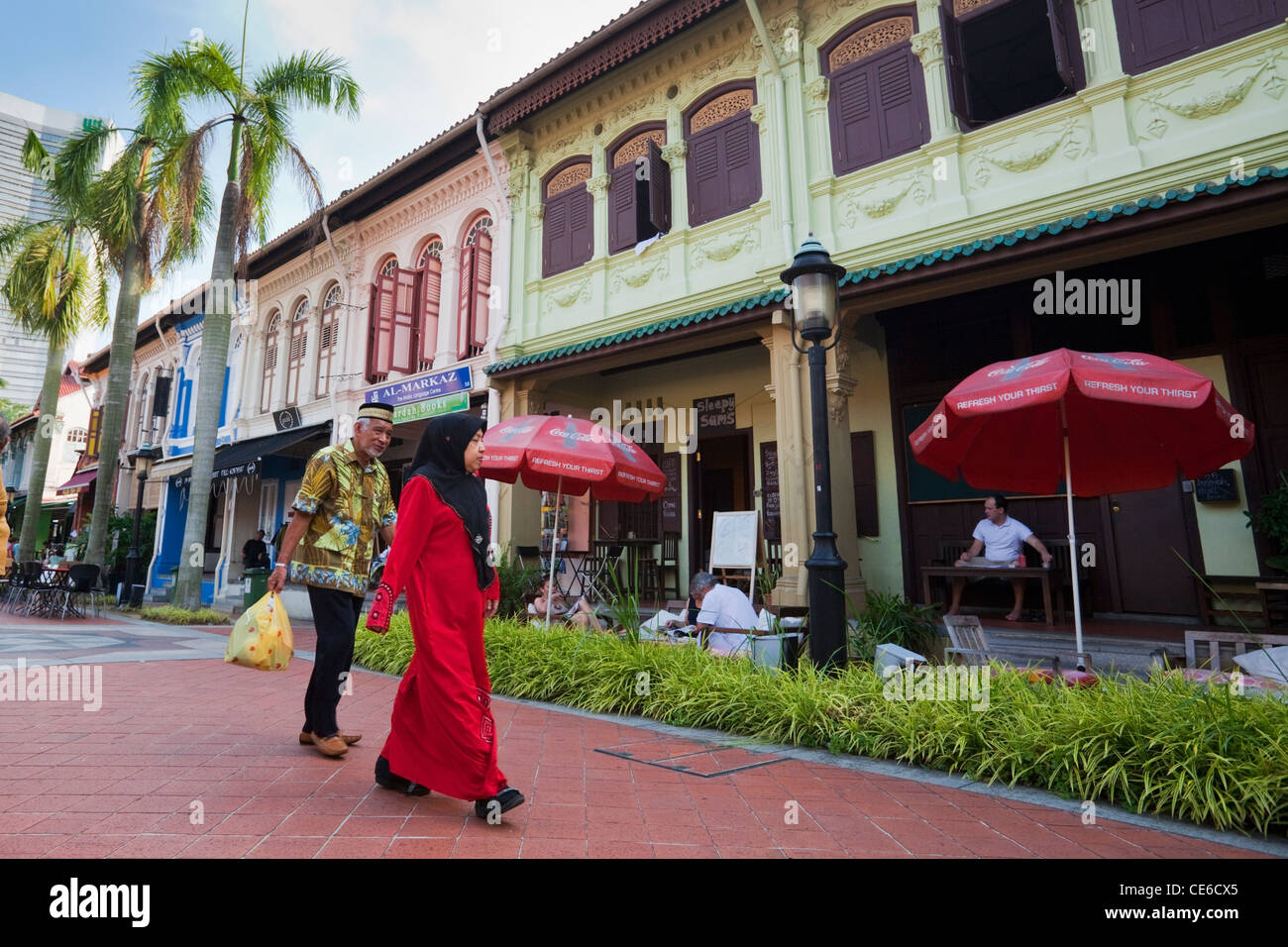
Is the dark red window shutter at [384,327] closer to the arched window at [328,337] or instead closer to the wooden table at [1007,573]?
the arched window at [328,337]

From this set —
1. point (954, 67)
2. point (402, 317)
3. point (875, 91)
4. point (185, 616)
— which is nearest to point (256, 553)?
point (185, 616)

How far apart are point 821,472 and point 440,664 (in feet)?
10.1

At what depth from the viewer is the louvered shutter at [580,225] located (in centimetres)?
1087

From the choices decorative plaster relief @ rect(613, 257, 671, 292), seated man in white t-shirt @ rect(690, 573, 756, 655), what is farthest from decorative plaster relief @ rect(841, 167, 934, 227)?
seated man in white t-shirt @ rect(690, 573, 756, 655)

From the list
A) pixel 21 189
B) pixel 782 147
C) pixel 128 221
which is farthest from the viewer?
pixel 21 189

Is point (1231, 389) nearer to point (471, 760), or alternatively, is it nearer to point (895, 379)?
point (895, 379)

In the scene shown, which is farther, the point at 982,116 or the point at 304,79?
the point at 304,79

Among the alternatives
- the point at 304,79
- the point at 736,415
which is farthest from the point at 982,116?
the point at 304,79

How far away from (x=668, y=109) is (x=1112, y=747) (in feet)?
30.6

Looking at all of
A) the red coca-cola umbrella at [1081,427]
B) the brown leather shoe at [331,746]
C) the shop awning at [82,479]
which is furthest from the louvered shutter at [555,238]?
the shop awning at [82,479]

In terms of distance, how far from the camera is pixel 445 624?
2.97 metres

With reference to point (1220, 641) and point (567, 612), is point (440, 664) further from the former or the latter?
point (567, 612)

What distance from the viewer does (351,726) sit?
15.3ft

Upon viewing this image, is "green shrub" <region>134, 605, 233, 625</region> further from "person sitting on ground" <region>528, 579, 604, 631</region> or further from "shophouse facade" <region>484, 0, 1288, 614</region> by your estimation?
"person sitting on ground" <region>528, 579, 604, 631</region>
